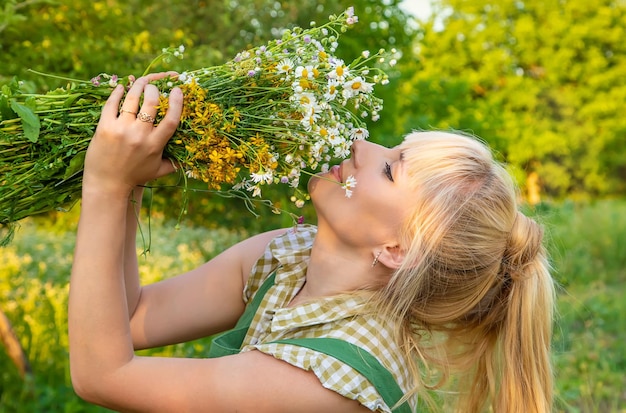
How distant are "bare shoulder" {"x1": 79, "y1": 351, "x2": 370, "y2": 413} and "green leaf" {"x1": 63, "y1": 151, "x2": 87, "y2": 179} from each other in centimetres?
47

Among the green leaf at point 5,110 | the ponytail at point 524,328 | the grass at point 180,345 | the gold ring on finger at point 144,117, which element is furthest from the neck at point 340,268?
the green leaf at point 5,110

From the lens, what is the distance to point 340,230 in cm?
198

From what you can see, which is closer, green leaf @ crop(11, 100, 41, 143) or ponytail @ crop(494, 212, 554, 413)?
green leaf @ crop(11, 100, 41, 143)

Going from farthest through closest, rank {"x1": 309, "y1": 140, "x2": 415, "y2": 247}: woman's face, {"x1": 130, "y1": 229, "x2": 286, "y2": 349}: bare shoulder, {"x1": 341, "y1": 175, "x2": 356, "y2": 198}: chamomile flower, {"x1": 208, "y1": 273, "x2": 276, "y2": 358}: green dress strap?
{"x1": 130, "y1": 229, "x2": 286, "y2": 349}: bare shoulder
{"x1": 208, "y1": 273, "x2": 276, "y2": 358}: green dress strap
{"x1": 309, "y1": 140, "x2": 415, "y2": 247}: woman's face
{"x1": 341, "y1": 175, "x2": 356, "y2": 198}: chamomile flower

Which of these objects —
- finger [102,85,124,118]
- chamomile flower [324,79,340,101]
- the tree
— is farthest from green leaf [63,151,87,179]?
the tree

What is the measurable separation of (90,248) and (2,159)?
28 cm

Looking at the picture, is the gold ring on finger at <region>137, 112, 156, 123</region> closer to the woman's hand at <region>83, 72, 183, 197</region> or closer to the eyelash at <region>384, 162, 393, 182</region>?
the woman's hand at <region>83, 72, 183, 197</region>

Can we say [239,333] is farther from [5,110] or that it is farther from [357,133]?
[5,110]

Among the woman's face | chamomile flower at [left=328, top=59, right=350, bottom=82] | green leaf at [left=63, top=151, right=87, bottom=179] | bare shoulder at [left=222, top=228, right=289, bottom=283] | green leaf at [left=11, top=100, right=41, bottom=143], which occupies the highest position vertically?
green leaf at [left=11, top=100, right=41, bottom=143]

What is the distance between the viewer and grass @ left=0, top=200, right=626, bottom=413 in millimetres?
3893

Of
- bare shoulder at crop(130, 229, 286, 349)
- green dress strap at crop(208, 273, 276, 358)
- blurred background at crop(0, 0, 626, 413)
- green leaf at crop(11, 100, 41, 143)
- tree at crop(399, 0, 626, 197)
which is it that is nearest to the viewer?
green leaf at crop(11, 100, 41, 143)

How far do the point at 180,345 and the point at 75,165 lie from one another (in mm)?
2915

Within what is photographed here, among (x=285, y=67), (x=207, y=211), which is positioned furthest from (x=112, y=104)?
(x=207, y=211)

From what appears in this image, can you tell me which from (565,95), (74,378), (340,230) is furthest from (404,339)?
(565,95)
